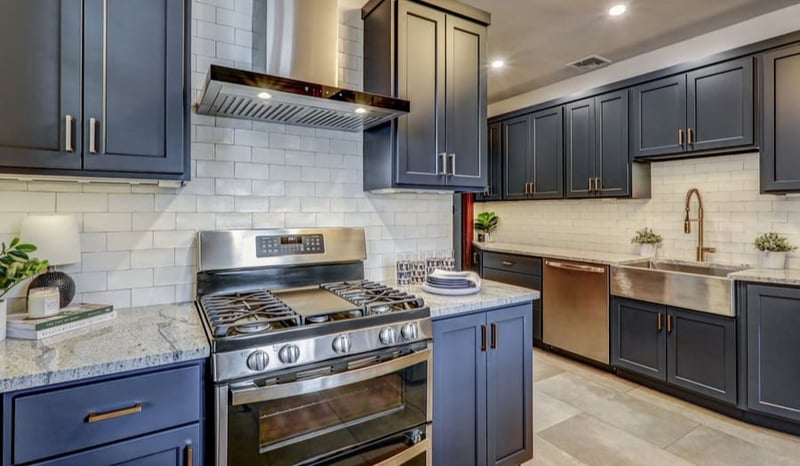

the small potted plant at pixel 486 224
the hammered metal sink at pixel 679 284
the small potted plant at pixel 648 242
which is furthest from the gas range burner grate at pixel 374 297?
the small potted plant at pixel 486 224

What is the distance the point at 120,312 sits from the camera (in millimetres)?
1681

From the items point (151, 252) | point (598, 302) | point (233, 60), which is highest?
point (233, 60)

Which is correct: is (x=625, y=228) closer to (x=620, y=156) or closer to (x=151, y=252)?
(x=620, y=156)

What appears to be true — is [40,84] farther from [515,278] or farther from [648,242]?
[648,242]

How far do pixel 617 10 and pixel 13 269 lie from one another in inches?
140

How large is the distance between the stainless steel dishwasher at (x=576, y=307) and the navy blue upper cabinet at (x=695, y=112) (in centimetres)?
110

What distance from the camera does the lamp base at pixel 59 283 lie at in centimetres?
151

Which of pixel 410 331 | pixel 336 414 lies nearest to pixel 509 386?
pixel 410 331

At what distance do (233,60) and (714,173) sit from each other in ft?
11.8

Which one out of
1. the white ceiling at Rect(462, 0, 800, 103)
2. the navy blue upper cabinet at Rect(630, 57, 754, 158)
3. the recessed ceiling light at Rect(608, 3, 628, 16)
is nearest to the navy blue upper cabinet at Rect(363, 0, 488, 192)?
the white ceiling at Rect(462, 0, 800, 103)

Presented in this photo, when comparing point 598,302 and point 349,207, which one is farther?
point 598,302

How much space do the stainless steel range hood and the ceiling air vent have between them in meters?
2.64

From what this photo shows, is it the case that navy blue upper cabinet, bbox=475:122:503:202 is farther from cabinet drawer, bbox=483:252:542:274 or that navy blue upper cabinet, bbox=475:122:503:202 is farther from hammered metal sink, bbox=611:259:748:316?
hammered metal sink, bbox=611:259:748:316

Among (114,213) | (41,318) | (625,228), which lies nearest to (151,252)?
(114,213)
